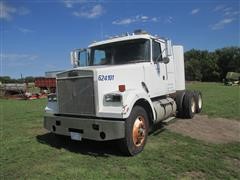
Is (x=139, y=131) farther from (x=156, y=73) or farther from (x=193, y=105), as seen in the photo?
(x=193, y=105)

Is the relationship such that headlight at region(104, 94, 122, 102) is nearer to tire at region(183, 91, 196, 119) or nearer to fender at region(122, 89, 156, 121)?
fender at region(122, 89, 156, 121)

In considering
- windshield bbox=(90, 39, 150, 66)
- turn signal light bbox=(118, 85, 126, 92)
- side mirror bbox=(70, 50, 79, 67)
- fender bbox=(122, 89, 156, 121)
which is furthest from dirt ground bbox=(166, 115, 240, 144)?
side mirror bbox=(70, 50, 79, 67)

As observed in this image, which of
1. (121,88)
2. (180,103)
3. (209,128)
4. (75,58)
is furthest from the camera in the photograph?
(180,103)

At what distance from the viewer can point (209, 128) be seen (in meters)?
8.24

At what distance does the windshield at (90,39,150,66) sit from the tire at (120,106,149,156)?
1.51 meters

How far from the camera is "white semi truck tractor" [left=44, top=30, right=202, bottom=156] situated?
5.33 m

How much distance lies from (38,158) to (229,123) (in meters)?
6.38

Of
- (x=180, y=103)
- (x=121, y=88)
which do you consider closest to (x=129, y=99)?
(x=121, y=88)

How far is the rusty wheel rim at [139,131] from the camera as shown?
5.59m

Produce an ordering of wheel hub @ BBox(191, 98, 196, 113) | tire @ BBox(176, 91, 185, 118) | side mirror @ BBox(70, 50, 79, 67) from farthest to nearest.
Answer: wheel hub @ BBox(191, 98, 196, 113)
tire @ BBox(176, 91, 185, 118)
side mirror @ BBox(70, 50, 79, 67)

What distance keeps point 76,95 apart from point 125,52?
6.54 feet

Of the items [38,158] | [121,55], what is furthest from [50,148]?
[121,55]

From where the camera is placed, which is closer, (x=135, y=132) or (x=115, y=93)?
(x=115, y=93)

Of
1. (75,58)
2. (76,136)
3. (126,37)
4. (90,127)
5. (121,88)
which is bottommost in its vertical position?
(76,136)
